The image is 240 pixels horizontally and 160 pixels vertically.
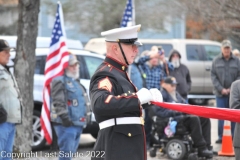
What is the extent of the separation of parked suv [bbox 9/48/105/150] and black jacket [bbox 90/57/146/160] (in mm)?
6100

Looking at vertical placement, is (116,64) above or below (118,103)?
above

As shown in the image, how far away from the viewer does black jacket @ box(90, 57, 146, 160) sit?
197 inches

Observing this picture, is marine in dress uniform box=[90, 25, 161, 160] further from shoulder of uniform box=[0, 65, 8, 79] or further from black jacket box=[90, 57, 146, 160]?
shoulder of uniform box=[0, 65, 8, 79]

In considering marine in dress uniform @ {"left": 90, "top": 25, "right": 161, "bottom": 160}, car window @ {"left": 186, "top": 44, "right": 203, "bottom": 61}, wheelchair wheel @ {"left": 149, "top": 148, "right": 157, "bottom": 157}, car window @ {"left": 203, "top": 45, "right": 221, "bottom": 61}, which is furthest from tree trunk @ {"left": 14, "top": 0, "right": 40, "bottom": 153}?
car window @ {"left": 203, "top": 45, "right": 221, "bottom": 61}

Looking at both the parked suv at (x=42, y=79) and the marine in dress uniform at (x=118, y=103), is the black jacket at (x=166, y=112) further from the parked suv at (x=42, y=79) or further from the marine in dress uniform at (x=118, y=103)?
the marine in dress uniform at (x=118, y=103)

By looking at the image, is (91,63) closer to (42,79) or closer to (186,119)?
(42,79)

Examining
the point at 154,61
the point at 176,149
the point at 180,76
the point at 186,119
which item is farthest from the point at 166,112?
the point at 180,76

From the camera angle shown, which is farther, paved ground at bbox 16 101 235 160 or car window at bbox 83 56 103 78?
car window at bbox 83 56 103 78

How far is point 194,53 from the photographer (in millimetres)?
20406

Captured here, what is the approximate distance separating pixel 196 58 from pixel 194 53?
0.64 feet

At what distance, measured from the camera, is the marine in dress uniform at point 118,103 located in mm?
4961

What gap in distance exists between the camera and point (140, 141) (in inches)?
209

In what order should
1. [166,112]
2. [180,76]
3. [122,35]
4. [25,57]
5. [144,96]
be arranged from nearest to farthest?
[144,96]
[122,35]
[25,57]
[166,112]
[180,76]

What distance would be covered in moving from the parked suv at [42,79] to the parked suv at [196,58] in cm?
752
